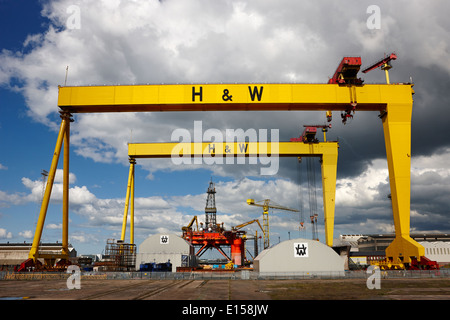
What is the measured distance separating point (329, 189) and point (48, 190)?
90.0 feet

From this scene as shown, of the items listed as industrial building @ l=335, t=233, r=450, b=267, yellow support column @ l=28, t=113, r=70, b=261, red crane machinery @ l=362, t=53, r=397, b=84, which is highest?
red crane machinery @ l=362, t=53, r=397, b=84

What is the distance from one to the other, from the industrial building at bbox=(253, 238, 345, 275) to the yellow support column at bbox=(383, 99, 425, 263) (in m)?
4.85

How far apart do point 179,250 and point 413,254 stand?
24822 mm

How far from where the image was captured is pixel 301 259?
28.9 m

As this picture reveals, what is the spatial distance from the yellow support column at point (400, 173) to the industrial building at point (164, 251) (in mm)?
22408

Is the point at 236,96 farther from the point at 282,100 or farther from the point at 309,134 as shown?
the point at 309,134

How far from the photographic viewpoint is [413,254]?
24812 mm

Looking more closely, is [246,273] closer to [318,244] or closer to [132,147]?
[318,244]

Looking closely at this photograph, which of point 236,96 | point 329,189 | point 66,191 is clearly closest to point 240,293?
point 236,96

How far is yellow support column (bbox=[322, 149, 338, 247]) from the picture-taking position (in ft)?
116

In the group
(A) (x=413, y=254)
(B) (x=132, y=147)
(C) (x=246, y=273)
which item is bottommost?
(C) (x=246, y=273)

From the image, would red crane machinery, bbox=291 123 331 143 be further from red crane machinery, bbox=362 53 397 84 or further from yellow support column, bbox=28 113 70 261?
yellow support column, bbox=28 113 70 261

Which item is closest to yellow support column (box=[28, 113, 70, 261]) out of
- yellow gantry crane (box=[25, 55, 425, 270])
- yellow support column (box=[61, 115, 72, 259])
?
yellow gantry crane (box=[25, 55, 425, 270])
